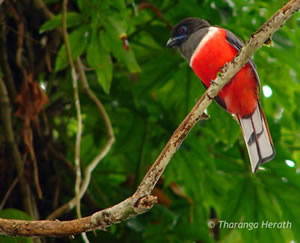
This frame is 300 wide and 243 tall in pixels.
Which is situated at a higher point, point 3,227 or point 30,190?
point 3,227

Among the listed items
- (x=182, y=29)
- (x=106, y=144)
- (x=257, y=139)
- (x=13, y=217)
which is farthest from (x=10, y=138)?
(x=257, y=139)

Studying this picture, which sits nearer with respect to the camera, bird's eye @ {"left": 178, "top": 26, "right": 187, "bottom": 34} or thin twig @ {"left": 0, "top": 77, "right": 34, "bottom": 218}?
bird's eye @ {"left": 178, "top": 26, "right": 187, "bottom": 34}

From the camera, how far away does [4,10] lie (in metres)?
2.21

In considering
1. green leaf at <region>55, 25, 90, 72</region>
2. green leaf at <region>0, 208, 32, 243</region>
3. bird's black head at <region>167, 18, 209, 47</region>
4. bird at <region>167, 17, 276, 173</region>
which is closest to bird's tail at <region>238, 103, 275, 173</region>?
bird at <region>167, 17, 276, 173</region>

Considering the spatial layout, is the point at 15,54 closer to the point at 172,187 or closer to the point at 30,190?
the point at 30,190

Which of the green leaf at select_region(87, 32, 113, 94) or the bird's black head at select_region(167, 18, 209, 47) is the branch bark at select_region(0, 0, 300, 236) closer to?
the bird's black head at select_region(167, 18, 209, 47)

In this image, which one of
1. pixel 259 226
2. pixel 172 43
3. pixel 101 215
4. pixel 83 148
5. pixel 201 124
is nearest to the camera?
pixel 101 215

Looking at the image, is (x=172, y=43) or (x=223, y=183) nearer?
(x=172, y=43)

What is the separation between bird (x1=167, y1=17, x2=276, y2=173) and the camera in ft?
4.10

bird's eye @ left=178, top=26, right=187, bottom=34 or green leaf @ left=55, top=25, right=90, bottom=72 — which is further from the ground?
bird's eye @ left=178, top=26, right=187, bottom=34

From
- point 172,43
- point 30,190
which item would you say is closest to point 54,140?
point 30,190

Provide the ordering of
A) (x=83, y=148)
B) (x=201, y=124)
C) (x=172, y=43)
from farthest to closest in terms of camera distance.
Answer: (x=83, y=148) < (x=201, y=124) < (x=172, y=43)

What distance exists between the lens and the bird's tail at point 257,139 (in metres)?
1.04

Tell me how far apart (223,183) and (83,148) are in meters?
0.71
